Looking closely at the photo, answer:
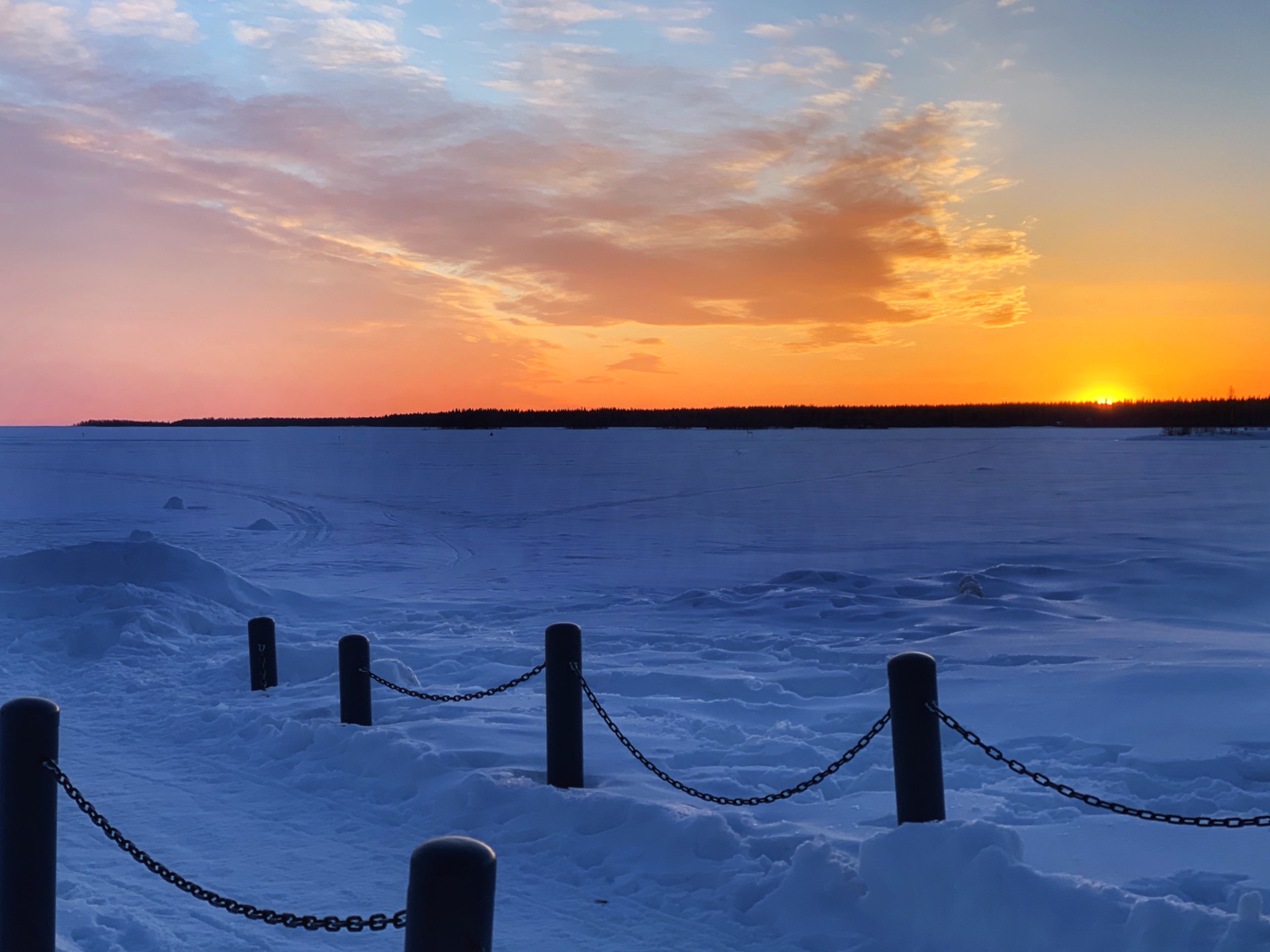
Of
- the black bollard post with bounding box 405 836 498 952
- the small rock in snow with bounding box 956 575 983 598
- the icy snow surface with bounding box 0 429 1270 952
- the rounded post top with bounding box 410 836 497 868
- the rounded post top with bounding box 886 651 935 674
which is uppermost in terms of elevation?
the rounded post top with bounding box 886 651 935 674

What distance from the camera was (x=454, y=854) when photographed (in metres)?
2.61

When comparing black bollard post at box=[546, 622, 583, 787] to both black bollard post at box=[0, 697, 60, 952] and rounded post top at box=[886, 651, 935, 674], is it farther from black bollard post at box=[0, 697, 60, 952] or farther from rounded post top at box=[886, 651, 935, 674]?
black bollard post at box=[0, 697, 60, 952]

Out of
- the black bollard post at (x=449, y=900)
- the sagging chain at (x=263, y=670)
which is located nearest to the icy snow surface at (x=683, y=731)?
the sagging chain at (x=263, y=670)

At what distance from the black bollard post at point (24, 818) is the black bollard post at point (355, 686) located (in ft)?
11.3

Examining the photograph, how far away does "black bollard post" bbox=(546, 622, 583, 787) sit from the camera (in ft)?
19.1

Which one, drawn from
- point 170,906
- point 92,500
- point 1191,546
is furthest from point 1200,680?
point 92,500

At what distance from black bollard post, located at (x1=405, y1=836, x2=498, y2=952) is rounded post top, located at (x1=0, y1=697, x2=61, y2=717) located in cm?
203

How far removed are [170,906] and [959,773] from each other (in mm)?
4545

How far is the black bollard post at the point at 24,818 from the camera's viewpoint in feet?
12.3

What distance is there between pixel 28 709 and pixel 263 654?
5.16 m

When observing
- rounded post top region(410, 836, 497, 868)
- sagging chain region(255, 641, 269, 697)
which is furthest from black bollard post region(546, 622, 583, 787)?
sagging chain region(255, 641, 269, 697)

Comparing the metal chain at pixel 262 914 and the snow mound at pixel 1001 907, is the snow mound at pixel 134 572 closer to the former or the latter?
the metal chain at pixel 262 914

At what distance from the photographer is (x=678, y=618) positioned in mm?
12359

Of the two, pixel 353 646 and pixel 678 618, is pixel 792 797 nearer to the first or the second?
pixel 353 646
